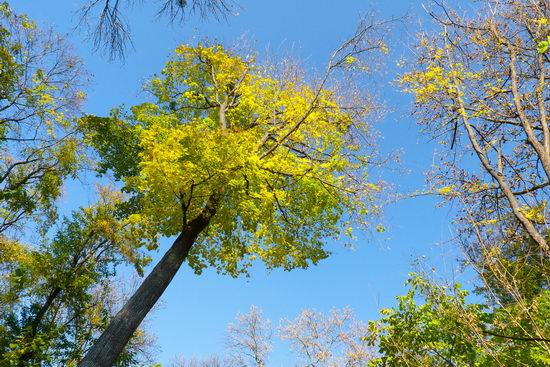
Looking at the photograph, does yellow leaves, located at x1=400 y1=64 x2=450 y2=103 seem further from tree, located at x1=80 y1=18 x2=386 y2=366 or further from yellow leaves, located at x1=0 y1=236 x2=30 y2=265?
yellow leaves, located at x1=0 y1=236 x2=30 y2=265

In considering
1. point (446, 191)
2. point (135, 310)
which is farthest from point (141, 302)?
point (446, 191)

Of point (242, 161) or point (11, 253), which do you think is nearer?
point (242, 161)

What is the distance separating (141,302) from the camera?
6.82 m

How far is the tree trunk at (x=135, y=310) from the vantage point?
6230mm

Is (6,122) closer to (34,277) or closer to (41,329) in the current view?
(34,277)

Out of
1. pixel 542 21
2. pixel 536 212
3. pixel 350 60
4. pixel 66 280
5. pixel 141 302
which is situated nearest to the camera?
pixel 542 21

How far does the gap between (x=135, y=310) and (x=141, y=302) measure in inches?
6.2

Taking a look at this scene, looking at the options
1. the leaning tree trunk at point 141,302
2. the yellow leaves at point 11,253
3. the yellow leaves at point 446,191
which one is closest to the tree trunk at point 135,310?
the leaning tree trunk at point 141,302

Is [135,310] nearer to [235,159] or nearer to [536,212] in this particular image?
[235,159]

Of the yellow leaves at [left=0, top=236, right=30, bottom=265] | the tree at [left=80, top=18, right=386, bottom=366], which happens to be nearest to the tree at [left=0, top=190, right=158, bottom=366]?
the yellow leaves at [left=0, top=236, right=30, bottom=265]

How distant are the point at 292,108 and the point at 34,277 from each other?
397 inches

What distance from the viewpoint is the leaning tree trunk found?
246 inches

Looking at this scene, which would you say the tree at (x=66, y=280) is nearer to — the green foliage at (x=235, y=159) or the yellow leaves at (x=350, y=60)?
the green foliage at (x=235, y=159)

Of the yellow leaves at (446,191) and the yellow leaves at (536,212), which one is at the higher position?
the yellow leaves at (446,191)
